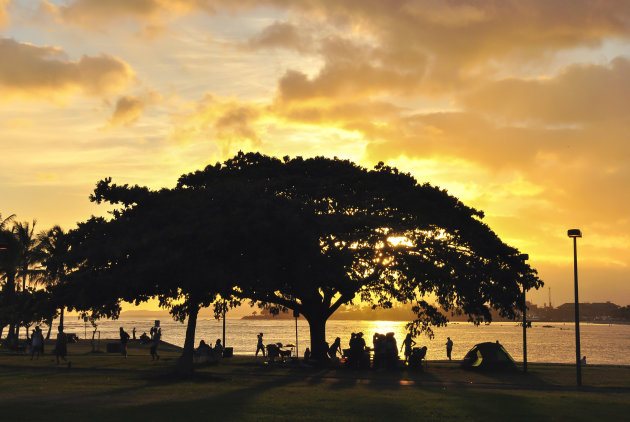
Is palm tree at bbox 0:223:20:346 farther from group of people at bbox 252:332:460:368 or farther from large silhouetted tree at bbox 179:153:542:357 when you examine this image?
group of people at bbox 252:332:460:368

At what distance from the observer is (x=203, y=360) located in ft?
123

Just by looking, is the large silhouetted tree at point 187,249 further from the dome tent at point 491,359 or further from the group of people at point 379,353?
the dome tent at point 491,359

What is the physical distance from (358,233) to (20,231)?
43.3 metres

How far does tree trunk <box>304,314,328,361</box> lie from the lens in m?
37.2

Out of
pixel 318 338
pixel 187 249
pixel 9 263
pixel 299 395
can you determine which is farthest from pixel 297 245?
pixel 9 263

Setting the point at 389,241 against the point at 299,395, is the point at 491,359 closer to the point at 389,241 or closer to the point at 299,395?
the point at 389,241

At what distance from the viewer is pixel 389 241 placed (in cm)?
3481

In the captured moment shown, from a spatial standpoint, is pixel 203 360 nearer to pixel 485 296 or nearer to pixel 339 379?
pixel 339 379

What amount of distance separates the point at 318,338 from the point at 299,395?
16.7 m

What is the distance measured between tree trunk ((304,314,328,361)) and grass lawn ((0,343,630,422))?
10.9ft

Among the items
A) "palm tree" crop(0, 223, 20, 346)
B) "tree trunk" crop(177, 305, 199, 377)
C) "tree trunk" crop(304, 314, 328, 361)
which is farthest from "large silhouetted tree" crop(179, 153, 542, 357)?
"palm tree" crop(0, 223, 20, 346)

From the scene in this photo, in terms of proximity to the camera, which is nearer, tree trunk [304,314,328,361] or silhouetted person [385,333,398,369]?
silhouetted person [385,333,398,369]

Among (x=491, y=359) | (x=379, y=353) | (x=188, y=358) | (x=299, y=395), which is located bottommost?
(x=491, y=359)

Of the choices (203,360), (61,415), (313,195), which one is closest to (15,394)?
(61,415)
